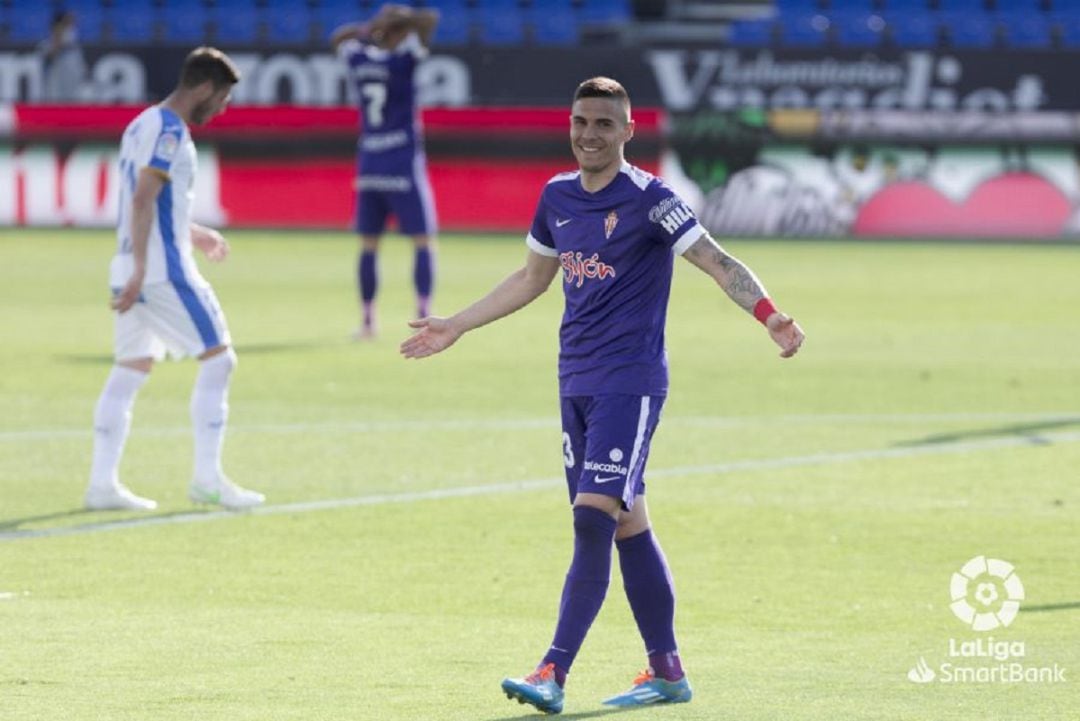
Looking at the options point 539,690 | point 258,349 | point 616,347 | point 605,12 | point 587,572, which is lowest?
point 258,349

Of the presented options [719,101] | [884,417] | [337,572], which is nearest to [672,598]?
[337,572]

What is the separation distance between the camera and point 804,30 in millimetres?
34969

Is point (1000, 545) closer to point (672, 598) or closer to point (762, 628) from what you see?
point (762, 628)

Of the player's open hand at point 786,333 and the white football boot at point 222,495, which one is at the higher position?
→ the player's open hand at point 786,333

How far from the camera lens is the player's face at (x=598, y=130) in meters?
6.88

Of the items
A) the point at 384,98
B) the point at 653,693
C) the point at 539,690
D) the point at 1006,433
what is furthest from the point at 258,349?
the point at 539,690

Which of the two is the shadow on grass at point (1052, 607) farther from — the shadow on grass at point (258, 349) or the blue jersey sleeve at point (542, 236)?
the shadow on grass at point (258, 349)

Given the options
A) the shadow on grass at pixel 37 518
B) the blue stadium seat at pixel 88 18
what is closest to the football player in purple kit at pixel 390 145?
the shadow on grass at pixel 37 518

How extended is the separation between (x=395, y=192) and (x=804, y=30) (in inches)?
681

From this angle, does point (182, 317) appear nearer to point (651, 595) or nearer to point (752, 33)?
point (651, 595)

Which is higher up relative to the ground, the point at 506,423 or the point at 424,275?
the point at 424,275

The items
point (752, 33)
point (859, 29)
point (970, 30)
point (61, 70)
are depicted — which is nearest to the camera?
point (61, 70)

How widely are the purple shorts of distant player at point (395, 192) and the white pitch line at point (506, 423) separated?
541 centimetres

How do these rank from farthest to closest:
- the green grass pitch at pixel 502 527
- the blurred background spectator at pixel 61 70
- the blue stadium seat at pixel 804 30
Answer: the blue stadium seat at pixel 804 30 < the blurred background spectator at pixel 61 70 < the green grass pitch at pixel 502 527
